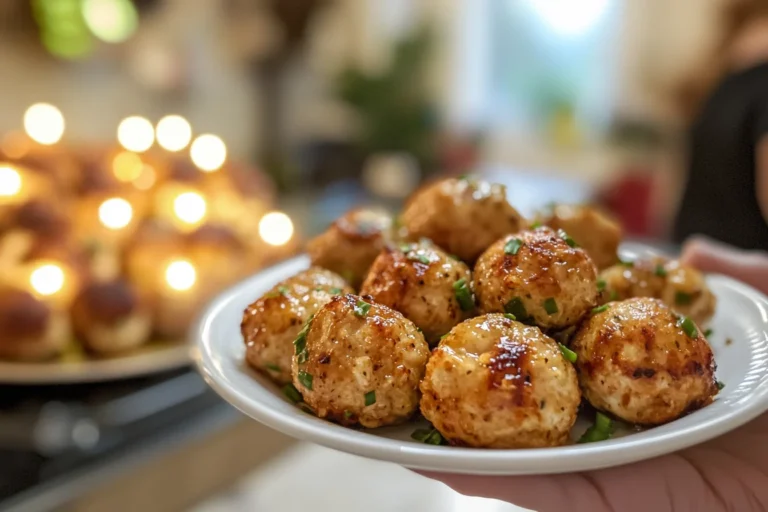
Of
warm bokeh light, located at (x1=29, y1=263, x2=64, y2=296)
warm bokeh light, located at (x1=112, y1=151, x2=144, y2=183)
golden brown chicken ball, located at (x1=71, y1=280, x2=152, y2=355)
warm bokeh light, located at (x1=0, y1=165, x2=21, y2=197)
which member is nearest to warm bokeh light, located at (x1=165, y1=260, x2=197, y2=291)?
golden brown chicken ball, located at (x1=71, y1=280, x2=152, y2=355)

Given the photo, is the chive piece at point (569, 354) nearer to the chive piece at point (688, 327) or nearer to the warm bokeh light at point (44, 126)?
the chive piece at point (688, 327)

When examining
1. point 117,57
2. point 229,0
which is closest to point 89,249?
point 117,57

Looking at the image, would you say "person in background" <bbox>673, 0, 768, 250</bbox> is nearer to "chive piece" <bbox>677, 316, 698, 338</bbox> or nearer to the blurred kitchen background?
the blurred kitchen background

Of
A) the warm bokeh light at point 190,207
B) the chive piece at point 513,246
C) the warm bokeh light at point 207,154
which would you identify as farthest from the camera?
the warm bokeh light at point 207,154

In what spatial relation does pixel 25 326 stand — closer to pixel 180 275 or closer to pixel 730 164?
pixel 180 275

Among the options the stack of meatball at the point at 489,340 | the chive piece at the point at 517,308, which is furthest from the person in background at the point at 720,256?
the chive piece at the point at 517,308

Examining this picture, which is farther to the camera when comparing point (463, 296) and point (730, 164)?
point (730, 164)

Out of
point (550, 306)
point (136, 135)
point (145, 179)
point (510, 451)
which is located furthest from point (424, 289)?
point (136, 135)
